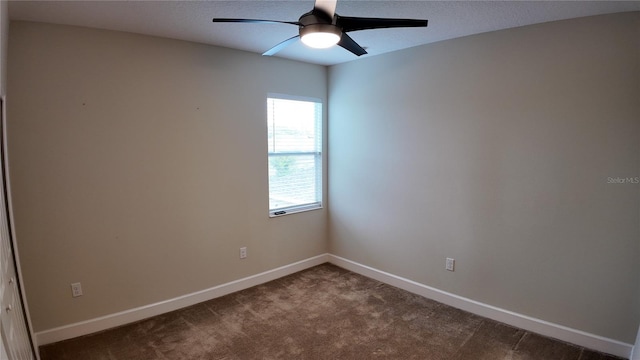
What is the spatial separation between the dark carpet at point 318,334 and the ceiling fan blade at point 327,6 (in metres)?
2.31

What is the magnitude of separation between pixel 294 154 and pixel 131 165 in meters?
1.74

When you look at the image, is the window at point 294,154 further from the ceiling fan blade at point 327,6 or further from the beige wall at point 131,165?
the ceiling fan blade at point 327,6

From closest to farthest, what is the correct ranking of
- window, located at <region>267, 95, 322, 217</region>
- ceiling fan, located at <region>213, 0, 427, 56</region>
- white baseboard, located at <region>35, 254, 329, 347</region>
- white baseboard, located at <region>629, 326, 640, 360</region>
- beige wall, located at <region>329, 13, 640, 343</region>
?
ceiling fan, located at <region>213, 0, 427, 56</region> < white baseboard, located at <region>629, 326, 640, 360</region> < beige wall, located at <region>329, 13, 640, 343</region> < white baseboard, located at <region>35, 254, 329, 347</region> < window, located at <region>267, 95, 322, 217</region>

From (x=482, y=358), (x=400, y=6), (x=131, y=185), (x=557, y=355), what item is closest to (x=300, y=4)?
(x=400, y=6)

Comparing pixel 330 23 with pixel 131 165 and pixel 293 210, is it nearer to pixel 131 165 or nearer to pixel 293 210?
pixel 131 165

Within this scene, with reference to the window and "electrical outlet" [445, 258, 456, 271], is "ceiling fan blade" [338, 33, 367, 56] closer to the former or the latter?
the window

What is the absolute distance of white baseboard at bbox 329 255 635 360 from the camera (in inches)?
97.6

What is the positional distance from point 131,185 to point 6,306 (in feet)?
4.73

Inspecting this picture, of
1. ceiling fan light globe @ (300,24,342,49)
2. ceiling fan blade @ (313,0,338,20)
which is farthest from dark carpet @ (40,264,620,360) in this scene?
ceiling fan blade @ (313,0,338,20)

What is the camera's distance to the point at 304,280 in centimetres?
385

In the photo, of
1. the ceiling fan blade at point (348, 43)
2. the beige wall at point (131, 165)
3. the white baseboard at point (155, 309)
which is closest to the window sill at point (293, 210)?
the beige wall at point (131, 165)

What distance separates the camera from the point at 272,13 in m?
2.37

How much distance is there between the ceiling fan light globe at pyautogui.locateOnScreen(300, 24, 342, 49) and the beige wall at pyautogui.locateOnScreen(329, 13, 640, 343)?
1.66 m

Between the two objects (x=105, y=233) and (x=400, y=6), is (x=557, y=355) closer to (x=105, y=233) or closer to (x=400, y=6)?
(x=400, y=6)
